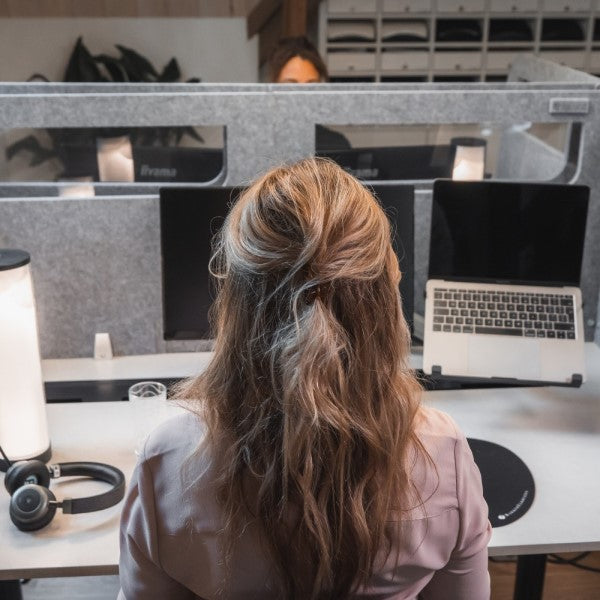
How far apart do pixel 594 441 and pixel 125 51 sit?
3.42 m

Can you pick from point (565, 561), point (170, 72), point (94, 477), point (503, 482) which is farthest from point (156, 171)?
point (170, 72)

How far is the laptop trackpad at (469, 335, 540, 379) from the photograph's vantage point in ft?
4.73

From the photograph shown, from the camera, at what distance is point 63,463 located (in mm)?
1229

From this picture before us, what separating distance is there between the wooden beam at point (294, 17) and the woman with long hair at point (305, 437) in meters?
3.37

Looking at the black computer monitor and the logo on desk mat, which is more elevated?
the black computer monitor

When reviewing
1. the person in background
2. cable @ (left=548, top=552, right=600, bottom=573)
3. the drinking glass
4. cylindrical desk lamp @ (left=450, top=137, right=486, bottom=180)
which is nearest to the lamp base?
the drinking glass

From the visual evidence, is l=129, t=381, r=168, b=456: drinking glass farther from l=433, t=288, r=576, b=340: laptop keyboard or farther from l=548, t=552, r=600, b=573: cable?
l=548, t=552, r=600, b=573: cable

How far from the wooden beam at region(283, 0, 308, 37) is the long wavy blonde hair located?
11.1 feet

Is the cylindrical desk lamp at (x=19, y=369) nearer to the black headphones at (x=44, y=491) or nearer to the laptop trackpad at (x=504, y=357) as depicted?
the black headphones at (x=44, y=491)

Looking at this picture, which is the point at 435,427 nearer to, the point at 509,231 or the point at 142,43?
the point at 509,231

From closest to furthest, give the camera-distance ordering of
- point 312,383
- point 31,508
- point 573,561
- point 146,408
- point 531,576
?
1. point 312,383
2. point 31,508
3. point 146,408
4. point 531,576
5. point 573,561

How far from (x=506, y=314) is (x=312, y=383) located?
0.83 metres

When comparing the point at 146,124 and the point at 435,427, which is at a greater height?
the point at 146,124

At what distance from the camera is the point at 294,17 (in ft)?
13.0
